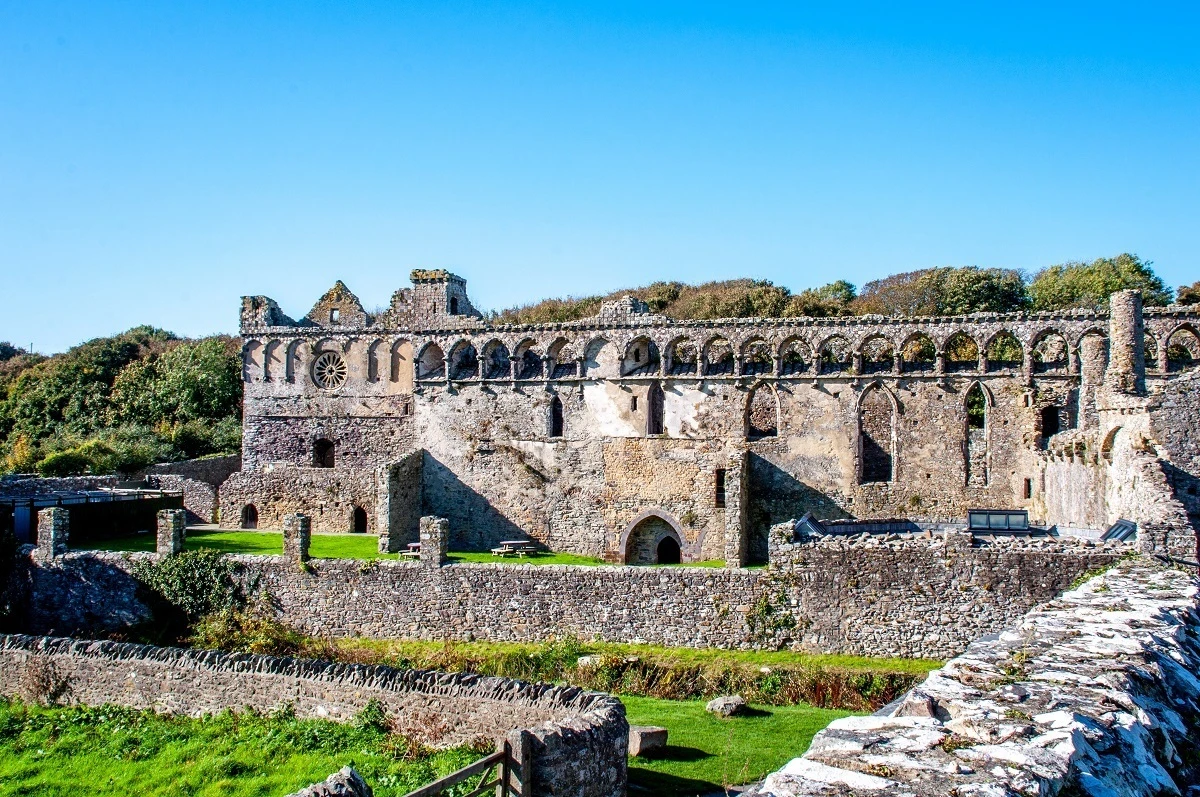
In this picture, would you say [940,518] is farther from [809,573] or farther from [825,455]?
[809,573]

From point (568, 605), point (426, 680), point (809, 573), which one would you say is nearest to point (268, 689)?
point (426, 680)

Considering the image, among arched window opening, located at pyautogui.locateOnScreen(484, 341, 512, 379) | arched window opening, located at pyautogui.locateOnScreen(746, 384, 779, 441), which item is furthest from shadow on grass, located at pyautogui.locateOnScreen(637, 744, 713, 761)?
arched window opening, located at pyautogui.locateOnScreen(484, 341, 512, 379)

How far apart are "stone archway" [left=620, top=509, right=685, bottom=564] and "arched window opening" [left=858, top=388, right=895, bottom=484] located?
5895 millimetres

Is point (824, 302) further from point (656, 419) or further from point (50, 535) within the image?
point (50, 535)

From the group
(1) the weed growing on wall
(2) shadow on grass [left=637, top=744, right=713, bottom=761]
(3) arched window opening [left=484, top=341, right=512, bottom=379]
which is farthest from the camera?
(3) arched window opening [left=484, top=341, right=512, bottom=379]

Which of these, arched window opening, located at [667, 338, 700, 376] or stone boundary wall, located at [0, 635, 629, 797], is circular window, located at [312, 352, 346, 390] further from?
stone boundary wall, located at [0, 635, 629, 797]

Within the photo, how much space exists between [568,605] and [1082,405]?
14.4m

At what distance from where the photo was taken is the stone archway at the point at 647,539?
29.3 metres

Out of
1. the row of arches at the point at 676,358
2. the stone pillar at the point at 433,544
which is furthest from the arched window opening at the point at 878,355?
the stone pillar at the point at 433,544

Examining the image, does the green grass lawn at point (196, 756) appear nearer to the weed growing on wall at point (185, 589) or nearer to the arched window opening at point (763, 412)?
the weed growing on wall at point (185, 589)

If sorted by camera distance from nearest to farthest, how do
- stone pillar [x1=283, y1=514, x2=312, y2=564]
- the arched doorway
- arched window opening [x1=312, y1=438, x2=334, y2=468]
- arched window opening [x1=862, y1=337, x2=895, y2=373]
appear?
1. stone pillar [x1=283, y1=514, x2=312, y2=564]
2. arched window opening [x1=862, y1=337, x2=895, y2=373]
3. the arched doorway
4. arched window opening [x1=312, y1=438, x2=334, y2=468]

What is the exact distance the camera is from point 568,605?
20.5 metres

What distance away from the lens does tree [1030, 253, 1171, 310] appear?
4853 centimetres

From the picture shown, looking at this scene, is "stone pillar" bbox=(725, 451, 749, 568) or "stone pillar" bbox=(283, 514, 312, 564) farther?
"stone pillar" bbox=(725, 451, 749, 568)
